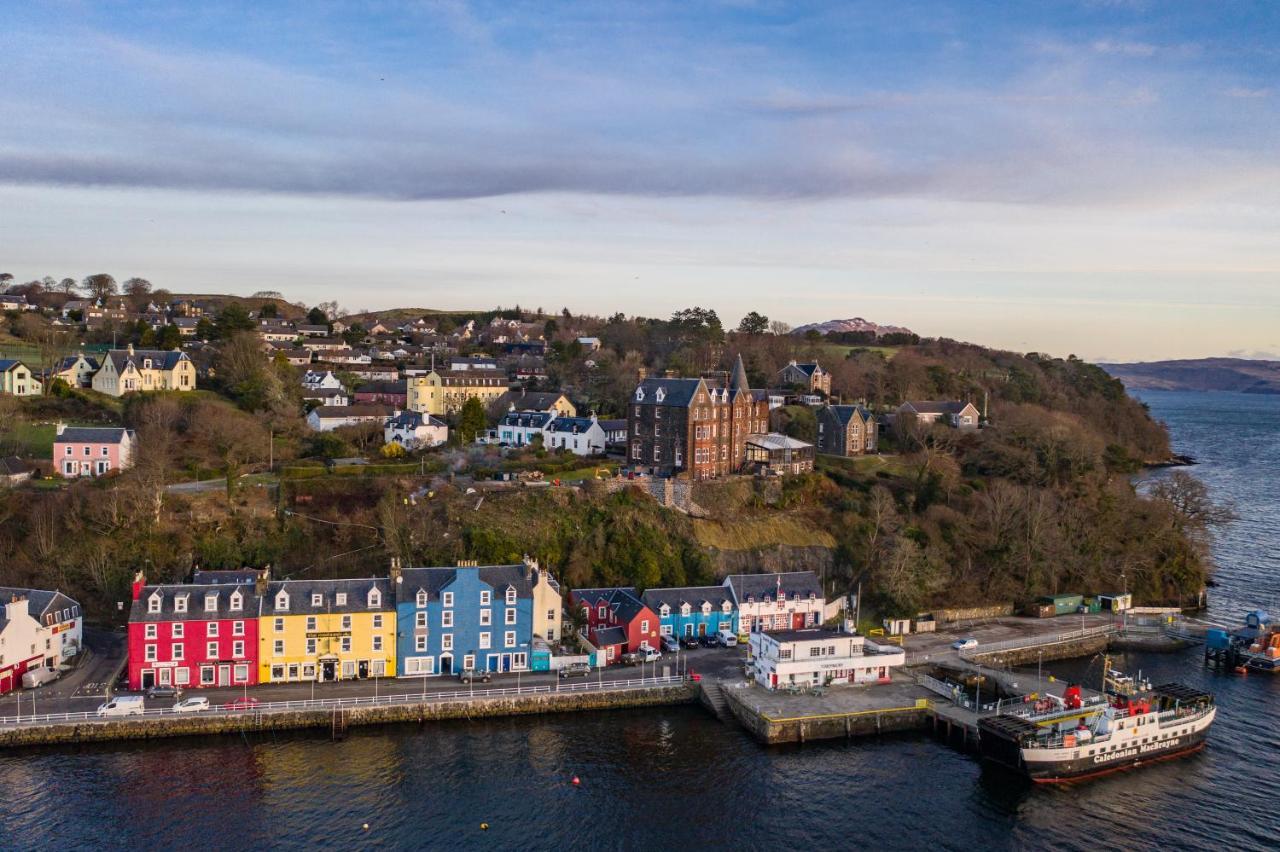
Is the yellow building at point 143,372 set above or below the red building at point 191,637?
above

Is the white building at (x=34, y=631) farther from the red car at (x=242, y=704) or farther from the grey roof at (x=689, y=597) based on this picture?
the grey roof at (x=689, y=597)

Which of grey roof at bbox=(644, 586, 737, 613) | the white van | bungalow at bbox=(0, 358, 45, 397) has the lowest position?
the white van

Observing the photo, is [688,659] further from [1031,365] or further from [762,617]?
[1031,365]

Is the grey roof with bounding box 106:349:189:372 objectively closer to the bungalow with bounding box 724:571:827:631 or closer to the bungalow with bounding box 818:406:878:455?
the bungalow with bounding box 724:571:827:631

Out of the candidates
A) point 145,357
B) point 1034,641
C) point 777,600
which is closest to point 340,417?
point 145,357

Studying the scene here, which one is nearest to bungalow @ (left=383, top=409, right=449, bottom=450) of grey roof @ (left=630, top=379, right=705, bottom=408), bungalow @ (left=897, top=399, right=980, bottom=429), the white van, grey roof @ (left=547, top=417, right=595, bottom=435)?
grey roof @ (left=547, top=417, right=595, bottom=435)

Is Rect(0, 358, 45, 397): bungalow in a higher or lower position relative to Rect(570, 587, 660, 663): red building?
higher

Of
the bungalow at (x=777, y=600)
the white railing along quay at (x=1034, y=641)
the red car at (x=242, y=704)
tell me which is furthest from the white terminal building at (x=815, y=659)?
the red car at (x=242, y=704)
